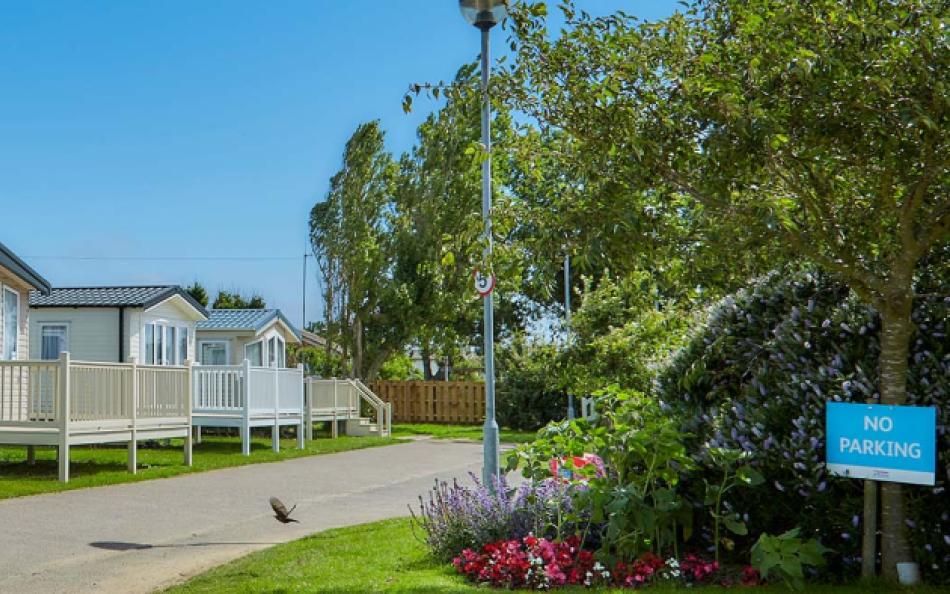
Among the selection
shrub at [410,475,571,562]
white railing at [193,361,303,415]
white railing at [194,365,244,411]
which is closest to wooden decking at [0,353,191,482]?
white railing at [193,361,303,415]

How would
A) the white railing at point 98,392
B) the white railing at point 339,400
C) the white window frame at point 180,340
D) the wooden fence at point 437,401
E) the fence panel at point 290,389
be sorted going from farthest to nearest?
the wooden fence at point 437,401 < the white window frame at point 180,340 < the white railing at point 339,400 < the fence panel at point 290,389 < the white railing at point 98,392

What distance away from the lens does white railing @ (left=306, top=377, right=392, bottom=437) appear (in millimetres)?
27359

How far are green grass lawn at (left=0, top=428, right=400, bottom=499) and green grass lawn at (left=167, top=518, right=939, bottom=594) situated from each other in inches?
262

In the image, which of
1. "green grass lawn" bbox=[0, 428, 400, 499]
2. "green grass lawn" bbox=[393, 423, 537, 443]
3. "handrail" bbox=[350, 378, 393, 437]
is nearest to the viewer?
"green grass lawn" bbox=[0, 428, 400, 499]

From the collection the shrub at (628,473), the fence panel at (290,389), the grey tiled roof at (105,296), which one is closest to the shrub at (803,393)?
the shrub at (628,473)

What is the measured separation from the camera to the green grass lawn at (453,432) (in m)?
30.5

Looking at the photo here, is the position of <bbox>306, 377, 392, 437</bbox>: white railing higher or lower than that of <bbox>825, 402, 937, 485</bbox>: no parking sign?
lower

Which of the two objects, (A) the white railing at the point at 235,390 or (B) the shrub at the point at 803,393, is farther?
(A) the white railing at the point at 235,390

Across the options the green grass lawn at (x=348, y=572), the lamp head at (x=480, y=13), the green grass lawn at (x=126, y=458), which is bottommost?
the green grass lawn at (x=126, y=458)

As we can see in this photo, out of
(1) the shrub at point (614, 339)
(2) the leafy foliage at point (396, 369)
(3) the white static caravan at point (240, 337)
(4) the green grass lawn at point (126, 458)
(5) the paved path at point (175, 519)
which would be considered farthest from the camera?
(2) the leafy foliage at point (396, 369)

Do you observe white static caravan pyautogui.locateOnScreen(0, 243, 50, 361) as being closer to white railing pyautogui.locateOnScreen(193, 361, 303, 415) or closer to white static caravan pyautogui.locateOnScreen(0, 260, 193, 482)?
white static caravan pyautogui.locateOnScreen(0, 260, 193, 482)

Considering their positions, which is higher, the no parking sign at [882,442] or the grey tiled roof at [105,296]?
the grey tiled roof at [105,296]

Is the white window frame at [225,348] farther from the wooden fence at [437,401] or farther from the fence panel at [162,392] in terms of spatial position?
the fence panel at [162,392]

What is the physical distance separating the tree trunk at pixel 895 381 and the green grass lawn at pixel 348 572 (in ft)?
0.83
